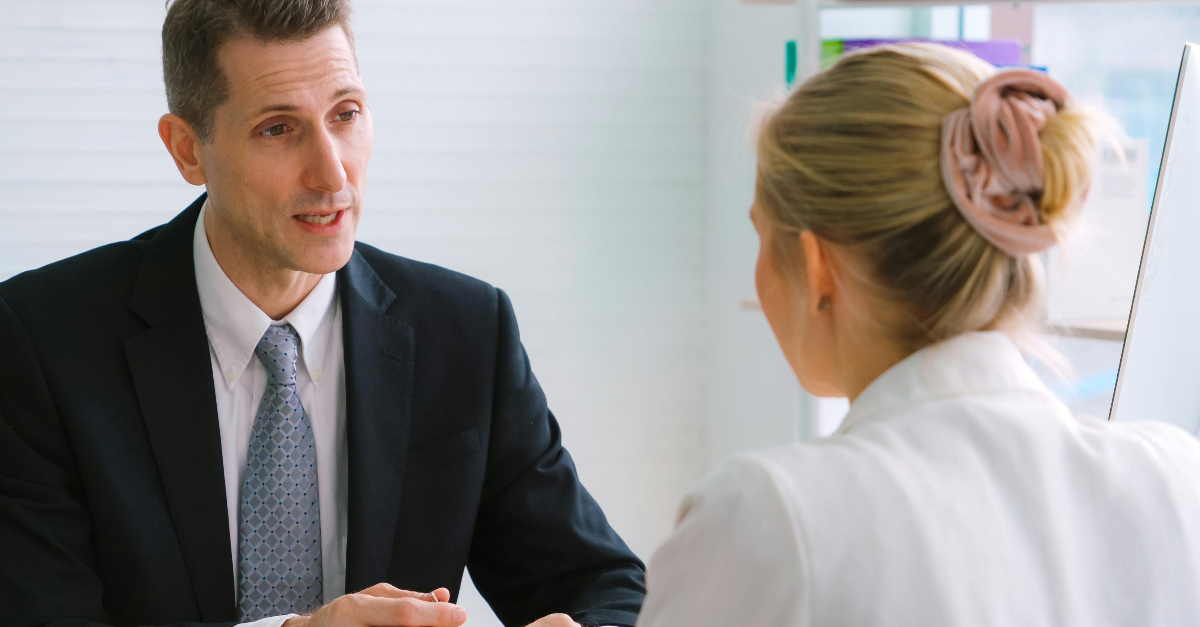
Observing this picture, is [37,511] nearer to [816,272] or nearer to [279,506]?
[279,506]

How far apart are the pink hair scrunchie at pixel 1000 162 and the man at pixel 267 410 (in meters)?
0.73

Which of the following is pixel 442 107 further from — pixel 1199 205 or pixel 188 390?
pixel 1199 205

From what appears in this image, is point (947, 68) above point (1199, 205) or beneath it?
above

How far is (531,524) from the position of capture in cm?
150

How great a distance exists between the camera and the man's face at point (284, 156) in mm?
1373

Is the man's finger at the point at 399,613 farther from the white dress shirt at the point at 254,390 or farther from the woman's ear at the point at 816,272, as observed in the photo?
the woman's ear at the point at 816,272

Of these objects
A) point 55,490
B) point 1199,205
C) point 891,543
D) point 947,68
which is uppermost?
point 947,68

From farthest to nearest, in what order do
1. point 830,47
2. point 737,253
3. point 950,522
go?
point 737,253
point 830,47
point 950,522

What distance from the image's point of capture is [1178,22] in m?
2.52

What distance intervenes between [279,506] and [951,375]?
0.92 m

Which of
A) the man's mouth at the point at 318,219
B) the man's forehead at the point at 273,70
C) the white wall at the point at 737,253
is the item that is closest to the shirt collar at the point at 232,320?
the man's mouth at the point at 318,219

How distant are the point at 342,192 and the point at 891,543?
0.94 m

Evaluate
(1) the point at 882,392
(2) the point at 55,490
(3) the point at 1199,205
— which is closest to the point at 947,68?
(1) the point at 882,392

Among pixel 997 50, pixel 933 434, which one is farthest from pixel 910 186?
pixel 997 50
